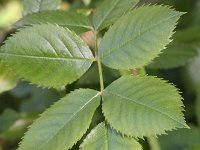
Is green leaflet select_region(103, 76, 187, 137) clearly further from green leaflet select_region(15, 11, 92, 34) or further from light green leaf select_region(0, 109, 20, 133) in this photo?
light green leaf select_region(0, 109, 20, 133)

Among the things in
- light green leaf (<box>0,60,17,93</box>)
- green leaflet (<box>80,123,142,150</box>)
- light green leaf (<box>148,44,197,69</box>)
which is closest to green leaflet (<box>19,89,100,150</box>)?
green leaflet (<box>80,123,142,150</box>)

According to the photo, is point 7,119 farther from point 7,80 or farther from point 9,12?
point 9,12

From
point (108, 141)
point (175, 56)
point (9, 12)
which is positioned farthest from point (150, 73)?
point (9, 12)

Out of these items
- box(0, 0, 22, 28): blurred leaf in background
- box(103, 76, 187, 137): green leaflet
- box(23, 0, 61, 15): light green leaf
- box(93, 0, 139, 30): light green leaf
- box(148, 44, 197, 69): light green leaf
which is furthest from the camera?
box(0, 0, 22, 28): blurred leaf in background

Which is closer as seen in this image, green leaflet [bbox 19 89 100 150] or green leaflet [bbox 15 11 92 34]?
green leaflet [bbox 19 89 100 150]

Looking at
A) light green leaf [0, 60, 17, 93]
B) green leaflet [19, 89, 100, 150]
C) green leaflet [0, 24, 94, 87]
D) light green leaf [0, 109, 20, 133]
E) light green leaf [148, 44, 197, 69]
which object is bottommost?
light green leaf [0, 109, 20, 133]

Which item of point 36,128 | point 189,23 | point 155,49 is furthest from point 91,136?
point 189,23

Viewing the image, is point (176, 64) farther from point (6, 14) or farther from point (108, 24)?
point (6, 14)
